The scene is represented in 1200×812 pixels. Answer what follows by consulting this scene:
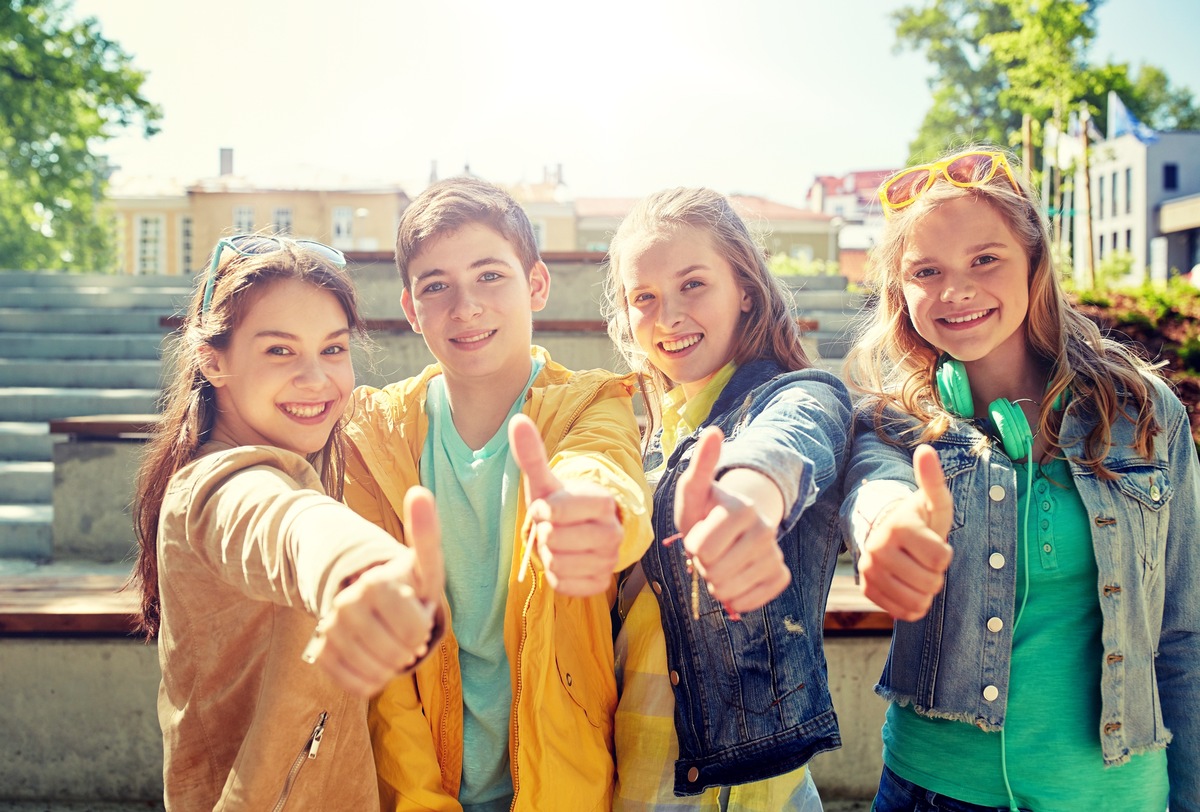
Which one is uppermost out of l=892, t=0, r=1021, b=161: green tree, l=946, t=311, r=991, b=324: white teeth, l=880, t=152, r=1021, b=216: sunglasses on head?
l=892, t=0, r=1021, b=161: green tree

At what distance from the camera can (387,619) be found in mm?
932

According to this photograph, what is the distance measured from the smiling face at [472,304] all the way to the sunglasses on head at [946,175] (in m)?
0.86

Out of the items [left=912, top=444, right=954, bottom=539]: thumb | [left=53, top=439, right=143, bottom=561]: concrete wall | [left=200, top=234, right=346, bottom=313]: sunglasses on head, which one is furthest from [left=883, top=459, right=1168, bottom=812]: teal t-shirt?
[left=53, top=439, right=143, bottom=561]: concrete wall

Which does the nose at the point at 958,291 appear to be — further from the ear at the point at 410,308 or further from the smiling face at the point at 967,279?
the ear at the point at 410,308

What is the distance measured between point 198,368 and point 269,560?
2.40 feet

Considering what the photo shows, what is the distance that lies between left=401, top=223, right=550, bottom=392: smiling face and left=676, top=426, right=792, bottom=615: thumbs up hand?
826 millimetres

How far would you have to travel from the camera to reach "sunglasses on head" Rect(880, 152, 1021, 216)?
1783 mm

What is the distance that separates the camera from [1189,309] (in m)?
6.20

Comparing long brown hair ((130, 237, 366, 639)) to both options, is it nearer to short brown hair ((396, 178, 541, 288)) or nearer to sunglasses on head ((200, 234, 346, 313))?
sunglasses on head ((200, 234, 346, 313))

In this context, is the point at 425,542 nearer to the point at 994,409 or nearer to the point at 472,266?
the point at 472,266

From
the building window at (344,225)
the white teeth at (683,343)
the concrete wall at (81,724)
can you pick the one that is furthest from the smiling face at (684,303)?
the building window at (344,225)

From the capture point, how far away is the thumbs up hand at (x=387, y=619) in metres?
0.92

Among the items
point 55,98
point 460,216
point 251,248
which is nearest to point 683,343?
point 460,216

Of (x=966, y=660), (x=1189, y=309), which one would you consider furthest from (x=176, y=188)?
(x=966, y=660)
